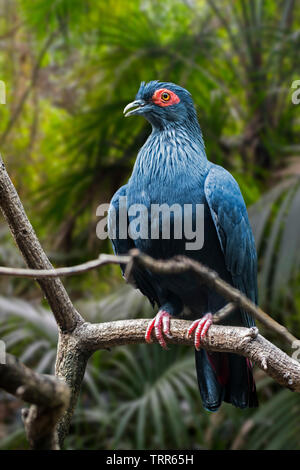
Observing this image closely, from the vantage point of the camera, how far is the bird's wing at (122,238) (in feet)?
6.64

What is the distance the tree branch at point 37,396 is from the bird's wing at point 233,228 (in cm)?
99

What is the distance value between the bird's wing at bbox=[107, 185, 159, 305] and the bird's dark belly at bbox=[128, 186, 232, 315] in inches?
2.0

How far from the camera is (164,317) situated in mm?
1849

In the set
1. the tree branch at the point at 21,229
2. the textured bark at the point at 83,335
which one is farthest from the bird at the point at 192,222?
the tree branch at the point at 21,229

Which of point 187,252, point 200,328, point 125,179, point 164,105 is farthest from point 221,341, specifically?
point 125,179

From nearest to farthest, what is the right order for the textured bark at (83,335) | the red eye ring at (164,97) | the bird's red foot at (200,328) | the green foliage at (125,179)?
1. the textured bark at (83,335)
2. the bird's red foot at (200,328)
3. the red eye ring at (164,97)
4. the green foliage at (125,179)

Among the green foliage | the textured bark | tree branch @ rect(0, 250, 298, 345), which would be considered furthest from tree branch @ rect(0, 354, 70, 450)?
the green foliage

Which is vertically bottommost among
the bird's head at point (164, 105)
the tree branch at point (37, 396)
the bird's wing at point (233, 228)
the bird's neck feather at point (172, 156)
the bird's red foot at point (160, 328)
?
the bird's red foot at point (160, 328)

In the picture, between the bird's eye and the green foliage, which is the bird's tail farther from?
the green foliage

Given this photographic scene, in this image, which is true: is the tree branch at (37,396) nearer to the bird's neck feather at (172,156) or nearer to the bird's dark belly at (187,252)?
the bird's dark belly at (187,252)

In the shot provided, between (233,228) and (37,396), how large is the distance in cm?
109

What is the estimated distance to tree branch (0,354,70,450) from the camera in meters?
0.98

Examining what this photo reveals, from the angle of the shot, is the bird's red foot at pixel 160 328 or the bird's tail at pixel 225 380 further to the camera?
the bird's tail at pixel 225 380
